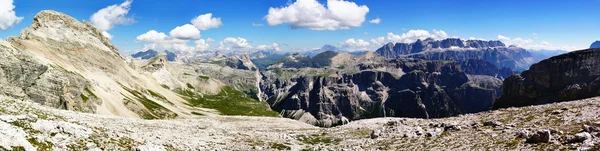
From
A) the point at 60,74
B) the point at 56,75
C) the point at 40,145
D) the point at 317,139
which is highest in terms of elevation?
the point at 60,74

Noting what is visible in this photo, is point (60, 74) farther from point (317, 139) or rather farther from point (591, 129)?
point (591, 129)

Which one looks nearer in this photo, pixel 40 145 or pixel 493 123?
pixel 40 145

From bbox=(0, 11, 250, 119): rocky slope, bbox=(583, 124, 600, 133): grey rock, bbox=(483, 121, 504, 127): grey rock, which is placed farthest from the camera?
bbox=(0, 11, 250, 119): rocky slope

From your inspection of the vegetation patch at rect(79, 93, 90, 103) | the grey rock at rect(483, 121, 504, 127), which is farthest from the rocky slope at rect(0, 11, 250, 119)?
the grey rock at rect(483, 121, 504, 127)

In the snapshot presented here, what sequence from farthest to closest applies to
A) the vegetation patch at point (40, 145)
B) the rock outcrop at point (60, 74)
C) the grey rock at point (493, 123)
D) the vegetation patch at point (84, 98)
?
the vegetation patch at point (84, 98), the rock outcrop at point (60, 74), the grey rock at point (493, 123), the vegetation patch at point (40, 145)

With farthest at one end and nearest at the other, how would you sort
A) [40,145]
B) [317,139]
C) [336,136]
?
[336,136] < [317,139] < [40,145]

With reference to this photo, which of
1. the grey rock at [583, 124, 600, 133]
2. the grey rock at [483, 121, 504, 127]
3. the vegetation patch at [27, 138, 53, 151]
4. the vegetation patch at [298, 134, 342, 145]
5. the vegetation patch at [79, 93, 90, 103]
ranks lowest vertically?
the vegetation patch at [298, 134, 342, 145]

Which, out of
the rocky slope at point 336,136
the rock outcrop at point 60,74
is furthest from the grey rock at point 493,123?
the rock outcrop at point 60,74

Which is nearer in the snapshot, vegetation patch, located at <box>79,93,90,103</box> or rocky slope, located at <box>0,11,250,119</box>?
rocky slope, located at <box>0,11,250,119</box>

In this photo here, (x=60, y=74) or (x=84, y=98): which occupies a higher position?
(x=60, y=74)

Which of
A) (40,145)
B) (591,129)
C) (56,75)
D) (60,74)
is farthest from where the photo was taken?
(60,74)

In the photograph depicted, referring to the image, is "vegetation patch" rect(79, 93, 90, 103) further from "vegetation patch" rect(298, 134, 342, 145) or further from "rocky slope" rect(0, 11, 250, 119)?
"vegetation patch" rect(298, 134, 342, 145)

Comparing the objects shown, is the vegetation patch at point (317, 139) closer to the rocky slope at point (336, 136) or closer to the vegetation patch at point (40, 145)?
the rocky slope at point (336, 136)

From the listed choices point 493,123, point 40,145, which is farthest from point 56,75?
point 493,123
